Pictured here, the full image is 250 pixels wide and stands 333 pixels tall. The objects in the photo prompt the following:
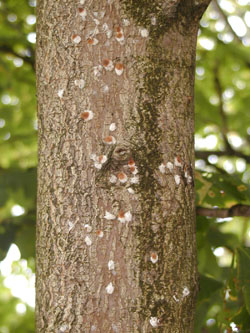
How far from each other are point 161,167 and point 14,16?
2434 millimetres

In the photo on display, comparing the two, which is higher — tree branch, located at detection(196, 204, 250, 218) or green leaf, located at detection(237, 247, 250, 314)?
tree branch, located at detection(196, 204, 250, 218)

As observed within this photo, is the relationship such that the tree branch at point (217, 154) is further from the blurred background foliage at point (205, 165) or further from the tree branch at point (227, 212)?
the tree branch at point (227, 212)

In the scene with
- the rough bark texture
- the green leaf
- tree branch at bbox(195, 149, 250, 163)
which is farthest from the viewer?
tree branch at bbox(195, 149, 250, 163)

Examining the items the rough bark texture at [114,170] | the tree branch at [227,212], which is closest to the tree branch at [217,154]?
the tree branch at [227,212]

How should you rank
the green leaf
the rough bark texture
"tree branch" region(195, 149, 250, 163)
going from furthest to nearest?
"tree branch" region(195, 149, 250, 163)
the green leaf
the rough bark texture

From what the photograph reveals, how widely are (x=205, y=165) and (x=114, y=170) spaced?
1.95 meters

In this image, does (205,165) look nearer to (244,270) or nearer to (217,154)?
(217,154)

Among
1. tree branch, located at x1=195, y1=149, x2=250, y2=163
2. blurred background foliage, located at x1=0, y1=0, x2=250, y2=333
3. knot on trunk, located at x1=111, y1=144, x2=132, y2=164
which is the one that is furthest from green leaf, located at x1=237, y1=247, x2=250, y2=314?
tree branch, located at x1=195, y1=149, x2=250, y2=163

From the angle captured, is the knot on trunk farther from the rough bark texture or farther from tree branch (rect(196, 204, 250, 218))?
tree branch (rect(196, 204, 250, 218))

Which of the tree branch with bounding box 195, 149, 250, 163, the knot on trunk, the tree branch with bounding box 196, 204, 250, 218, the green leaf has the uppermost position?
the knot on trunk

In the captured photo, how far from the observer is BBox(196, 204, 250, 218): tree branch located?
1.76 metres

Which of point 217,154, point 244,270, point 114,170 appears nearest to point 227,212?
point 244,270

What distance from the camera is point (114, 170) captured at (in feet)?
3.90

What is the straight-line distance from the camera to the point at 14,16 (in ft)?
10.3
